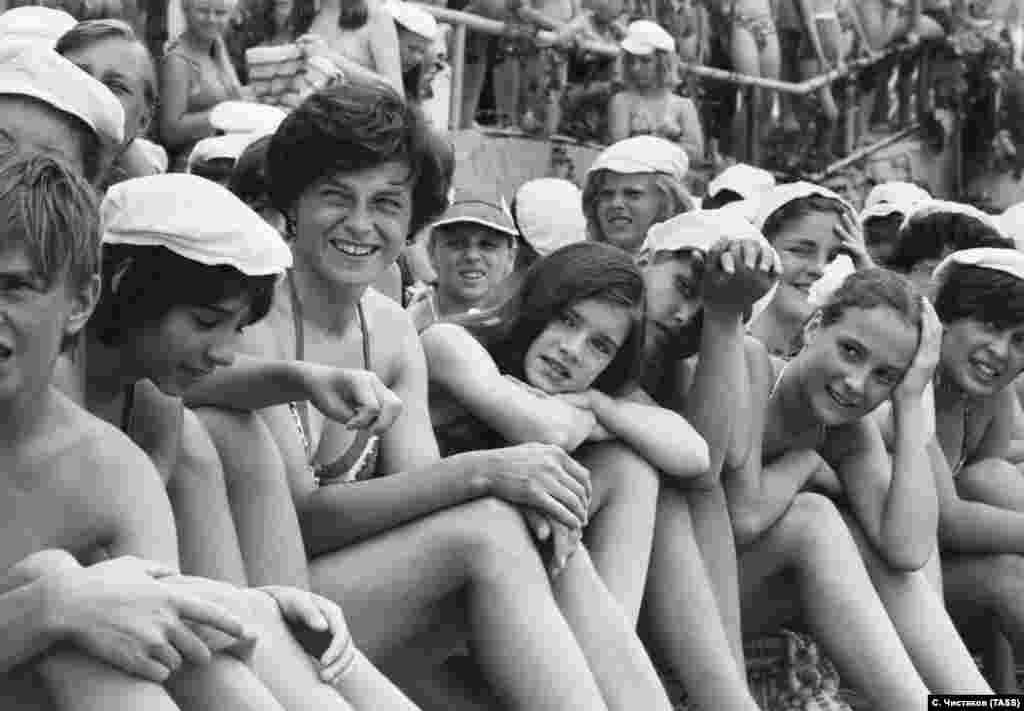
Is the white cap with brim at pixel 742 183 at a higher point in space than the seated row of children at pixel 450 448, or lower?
Answer: lower

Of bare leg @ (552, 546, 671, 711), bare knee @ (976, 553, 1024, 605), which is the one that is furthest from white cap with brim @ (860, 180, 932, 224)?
bare leg @ (552, 546, 671, 711)

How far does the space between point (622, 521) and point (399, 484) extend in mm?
686

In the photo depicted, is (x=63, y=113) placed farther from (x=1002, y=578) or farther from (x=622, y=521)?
(x=1002, y=578)

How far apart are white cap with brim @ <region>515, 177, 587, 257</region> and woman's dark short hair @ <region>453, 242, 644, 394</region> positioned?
1708mm

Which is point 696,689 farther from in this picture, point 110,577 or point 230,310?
point 110,577

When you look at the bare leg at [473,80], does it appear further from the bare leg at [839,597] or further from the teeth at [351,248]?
the teeth at [351,248]

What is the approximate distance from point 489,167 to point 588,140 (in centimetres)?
64

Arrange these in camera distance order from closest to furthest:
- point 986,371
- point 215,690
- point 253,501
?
point 215,690 < point 253,501 < point 986,371

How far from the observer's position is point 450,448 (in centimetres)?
504

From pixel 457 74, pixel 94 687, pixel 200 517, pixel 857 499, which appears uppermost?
pixel 94 687

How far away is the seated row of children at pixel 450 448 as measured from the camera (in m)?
3.32

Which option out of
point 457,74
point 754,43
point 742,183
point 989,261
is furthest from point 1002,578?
point 754,43

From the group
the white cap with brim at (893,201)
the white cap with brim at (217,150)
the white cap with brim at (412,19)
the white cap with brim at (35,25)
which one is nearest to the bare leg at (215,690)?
the white cap with brim at (35,25)

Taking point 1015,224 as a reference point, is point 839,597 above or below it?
above
